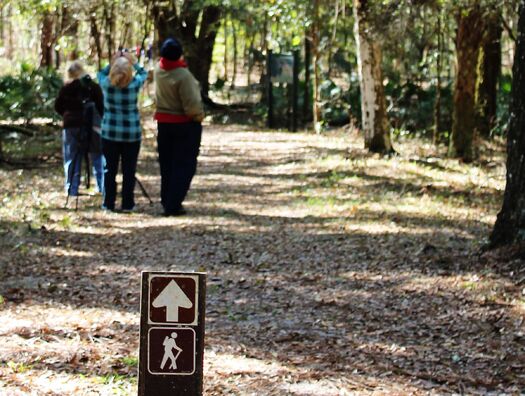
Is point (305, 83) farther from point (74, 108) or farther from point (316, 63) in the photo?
point (74, 108)

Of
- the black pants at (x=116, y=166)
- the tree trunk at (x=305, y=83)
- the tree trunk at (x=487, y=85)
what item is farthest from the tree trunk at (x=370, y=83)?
the tree trunk at (x=305, y=83)

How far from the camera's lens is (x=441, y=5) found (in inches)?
621

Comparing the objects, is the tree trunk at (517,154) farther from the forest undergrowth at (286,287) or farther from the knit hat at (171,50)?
the knit hat at (171,50)

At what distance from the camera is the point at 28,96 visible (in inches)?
949

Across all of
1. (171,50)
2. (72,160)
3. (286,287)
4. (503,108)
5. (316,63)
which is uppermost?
(171,50)

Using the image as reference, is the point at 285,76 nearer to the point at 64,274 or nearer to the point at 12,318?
the point at 64,274

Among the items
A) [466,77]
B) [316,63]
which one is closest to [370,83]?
[466,77]

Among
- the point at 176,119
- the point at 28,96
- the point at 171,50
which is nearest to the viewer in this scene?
the point at 171,50

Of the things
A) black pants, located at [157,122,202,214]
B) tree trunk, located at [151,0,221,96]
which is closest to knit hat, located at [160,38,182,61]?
black pants, located at [157,122,202,214]

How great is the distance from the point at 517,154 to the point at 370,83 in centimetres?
976

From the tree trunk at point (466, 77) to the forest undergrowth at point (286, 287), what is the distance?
2573 mm

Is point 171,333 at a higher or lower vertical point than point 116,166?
higher

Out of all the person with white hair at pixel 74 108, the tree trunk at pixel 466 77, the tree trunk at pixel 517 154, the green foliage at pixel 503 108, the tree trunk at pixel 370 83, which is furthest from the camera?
the green foliage at pixel 503 108

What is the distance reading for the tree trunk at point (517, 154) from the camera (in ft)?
27.3
